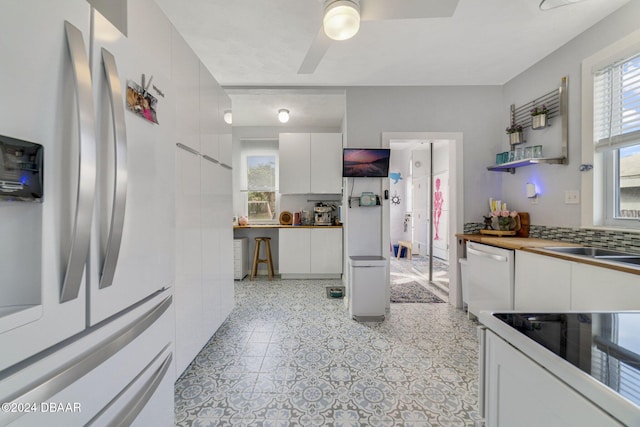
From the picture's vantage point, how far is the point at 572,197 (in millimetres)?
2297

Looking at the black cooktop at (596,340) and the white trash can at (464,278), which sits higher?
the black cooktop at (596,340)

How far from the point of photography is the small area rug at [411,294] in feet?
11.1

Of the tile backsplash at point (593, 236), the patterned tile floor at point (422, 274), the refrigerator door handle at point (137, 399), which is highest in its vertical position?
the tile backsplash at point (593, 236)

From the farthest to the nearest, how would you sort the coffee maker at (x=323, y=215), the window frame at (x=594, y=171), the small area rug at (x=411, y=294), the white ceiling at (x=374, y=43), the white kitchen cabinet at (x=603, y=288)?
the coffee maker at (x=323, y=215)
the small area rug at (x=411, y=294)
the window frame at (x=594, y=171)
the white ceiling at (x=374, y=43)
the white kitchen cabinet at (x=603, y=288)

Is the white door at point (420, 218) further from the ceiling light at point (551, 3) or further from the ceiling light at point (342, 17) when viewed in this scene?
the ceiling light at point (342, 17)

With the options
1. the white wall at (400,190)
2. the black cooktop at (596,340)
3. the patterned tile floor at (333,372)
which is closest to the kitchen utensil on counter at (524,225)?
the patterned tile floor at (333,372)

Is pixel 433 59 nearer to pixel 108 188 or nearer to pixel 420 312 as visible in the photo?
pixel 420 312

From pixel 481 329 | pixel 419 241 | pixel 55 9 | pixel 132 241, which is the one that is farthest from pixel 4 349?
pixel 419 241

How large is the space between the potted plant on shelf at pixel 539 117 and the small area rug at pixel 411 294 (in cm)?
222

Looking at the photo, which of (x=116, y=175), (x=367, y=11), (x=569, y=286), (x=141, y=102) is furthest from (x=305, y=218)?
(x=116, y=175)

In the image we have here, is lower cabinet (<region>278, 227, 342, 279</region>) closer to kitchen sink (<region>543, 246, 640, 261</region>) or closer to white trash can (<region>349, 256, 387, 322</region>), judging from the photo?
white trash can (<region>349, 256, 387, 322</region>)

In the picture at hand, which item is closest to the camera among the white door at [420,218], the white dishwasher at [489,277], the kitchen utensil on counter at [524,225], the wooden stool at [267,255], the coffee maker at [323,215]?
the white dishwasher at [489,277]

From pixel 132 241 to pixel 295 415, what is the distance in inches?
54.6

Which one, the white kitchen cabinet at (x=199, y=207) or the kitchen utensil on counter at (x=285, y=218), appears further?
the kitchen utensil on counter at (x=285, y=218)
